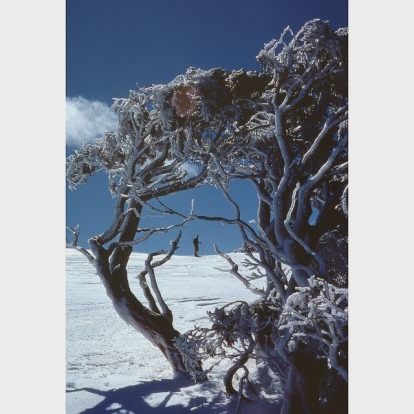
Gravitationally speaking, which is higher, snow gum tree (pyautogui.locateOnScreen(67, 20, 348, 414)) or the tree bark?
snow gum tree (pyautogui.locateOnScreen(67, 20, 348, 414))

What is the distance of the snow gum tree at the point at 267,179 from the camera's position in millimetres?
3006

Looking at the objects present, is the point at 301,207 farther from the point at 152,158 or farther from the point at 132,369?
the point at 132,369

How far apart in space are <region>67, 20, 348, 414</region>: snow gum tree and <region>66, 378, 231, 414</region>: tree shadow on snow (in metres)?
0.20

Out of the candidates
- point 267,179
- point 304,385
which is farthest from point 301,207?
point 304,385

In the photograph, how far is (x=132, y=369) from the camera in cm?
465

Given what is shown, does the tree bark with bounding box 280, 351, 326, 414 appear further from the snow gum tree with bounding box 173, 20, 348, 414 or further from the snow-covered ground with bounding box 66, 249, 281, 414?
the snow-covered ground with bounding box 66, 249, 281, 414

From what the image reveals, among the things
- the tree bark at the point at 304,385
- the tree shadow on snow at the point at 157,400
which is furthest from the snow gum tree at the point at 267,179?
the tree shadow on snow at the point at 157,400

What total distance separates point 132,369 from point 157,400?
1.04 metres

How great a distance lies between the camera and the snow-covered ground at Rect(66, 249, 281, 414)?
359 centimetres

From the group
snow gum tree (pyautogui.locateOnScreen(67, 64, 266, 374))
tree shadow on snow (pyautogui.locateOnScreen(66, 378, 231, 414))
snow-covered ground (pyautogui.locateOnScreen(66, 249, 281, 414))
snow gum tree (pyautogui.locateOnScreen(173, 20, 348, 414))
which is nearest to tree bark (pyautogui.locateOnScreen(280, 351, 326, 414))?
snow gum tree (pyautogui.locateOnScreen(173, 20, 348, 414))

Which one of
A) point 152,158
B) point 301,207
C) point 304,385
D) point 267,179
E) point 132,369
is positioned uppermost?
point 152,158
